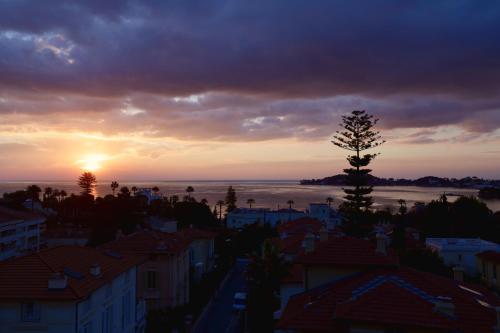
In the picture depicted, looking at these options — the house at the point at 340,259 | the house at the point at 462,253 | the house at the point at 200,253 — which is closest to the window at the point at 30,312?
the house at the point at 340,259

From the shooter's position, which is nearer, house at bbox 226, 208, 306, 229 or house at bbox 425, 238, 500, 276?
house at bbox 425, 238, 500, 276

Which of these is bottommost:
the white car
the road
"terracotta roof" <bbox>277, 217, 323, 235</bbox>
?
the road

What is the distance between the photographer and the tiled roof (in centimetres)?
1445

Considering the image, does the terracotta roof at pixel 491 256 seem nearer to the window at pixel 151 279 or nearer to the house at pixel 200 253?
the house at pixel 200 253

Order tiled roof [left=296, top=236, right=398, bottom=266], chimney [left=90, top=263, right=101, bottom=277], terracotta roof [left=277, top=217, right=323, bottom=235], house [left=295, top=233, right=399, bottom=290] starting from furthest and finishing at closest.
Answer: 1. terracotta roof [left=277, top=217, right=323, bottom=235]
2. chimney [left=90, top=263, right=101, bottom=277]
3. house [left=295, top=233, right=399, bottom=290]
4. tiled roof [left=296, top=236, right=398, bottom=266]

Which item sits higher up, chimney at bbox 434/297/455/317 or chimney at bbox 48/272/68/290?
chimney at bbox 434/297/455/317

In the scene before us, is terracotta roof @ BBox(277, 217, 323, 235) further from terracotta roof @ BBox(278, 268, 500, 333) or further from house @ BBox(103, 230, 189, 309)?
terracotta roof @ BBox(278, 268, 500, 333)

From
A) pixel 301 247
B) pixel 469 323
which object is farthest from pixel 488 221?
pixel 469 323

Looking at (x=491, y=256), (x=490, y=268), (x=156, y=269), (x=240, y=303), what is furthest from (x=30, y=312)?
(x=490, y=268)

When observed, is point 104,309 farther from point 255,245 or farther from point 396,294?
point 255,245

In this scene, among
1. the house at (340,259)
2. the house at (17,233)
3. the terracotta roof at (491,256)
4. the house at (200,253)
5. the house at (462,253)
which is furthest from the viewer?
the house at (17,233)

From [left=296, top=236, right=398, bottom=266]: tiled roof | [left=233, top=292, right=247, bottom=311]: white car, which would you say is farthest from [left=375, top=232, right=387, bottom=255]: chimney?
[left=233, top=292, right=247, bottom=311]: white car

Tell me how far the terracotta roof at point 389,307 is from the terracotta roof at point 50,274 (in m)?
7.13

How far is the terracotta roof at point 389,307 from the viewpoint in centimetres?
1017
